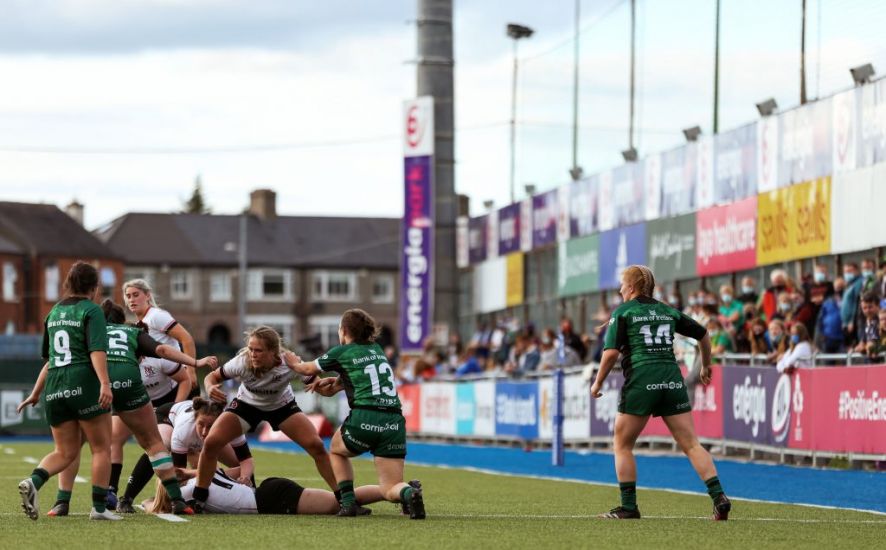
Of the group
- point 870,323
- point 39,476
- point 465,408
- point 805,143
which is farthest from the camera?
point 465,408

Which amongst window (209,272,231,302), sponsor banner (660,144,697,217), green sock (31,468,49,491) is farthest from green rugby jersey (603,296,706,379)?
window (209,272,231,302)

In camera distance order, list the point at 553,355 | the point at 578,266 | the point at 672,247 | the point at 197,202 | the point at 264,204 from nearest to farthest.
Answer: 1. the point at 553,355
2. the point at 672,247
3. the point at 578,266
4. the point at 264,204
5. the point at 197,202

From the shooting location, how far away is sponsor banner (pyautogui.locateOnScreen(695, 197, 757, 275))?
30.1 meters

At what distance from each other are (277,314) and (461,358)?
71046 mm

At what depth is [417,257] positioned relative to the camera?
4441 cm

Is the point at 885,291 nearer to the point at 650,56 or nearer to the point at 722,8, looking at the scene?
the point at 722,8

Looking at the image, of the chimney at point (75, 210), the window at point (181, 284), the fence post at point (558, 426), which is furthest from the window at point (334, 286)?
the fence post at point (558, 426)

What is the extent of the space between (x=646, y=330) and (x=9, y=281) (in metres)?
93.4

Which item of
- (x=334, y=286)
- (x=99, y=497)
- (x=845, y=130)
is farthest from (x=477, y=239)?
(x=334, y=286)

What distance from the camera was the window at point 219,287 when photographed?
110 meters

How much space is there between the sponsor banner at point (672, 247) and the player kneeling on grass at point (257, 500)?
19.8 meters

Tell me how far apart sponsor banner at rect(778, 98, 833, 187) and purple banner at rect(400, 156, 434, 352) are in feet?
52.7

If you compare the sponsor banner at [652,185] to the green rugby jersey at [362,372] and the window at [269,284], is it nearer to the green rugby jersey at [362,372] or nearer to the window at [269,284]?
the green rugby jersey at [362,372]

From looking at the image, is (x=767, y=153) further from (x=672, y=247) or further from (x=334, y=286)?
(x=334, y=286)
